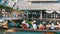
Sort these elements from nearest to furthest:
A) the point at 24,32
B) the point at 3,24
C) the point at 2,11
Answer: the point at 24,32, the point at 3,24, the point at 2,11

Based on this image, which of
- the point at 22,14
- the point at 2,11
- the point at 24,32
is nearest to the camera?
the point at 24,32

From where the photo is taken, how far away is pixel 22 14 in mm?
25938

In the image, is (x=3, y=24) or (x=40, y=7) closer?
(x=3, y=24)

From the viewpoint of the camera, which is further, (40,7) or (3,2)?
(3,2)

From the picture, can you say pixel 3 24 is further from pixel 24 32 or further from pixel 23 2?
pixel 23 2

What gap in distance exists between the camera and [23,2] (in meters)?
28.0

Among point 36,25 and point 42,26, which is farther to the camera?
point 36,25

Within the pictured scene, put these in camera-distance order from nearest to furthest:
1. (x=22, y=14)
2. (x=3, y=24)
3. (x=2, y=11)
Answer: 1. (x=3, y=24)
2. (x=22, y=14)
3. (x=2, y=11)

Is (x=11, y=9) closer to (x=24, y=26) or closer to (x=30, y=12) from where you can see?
(x=30, y=12)

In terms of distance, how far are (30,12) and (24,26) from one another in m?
6.30

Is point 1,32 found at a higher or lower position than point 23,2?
lower

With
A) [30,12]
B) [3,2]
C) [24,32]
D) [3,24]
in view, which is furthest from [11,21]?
[3,2]

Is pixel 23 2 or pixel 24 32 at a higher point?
pixel 23 2

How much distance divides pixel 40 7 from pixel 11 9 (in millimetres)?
2850
